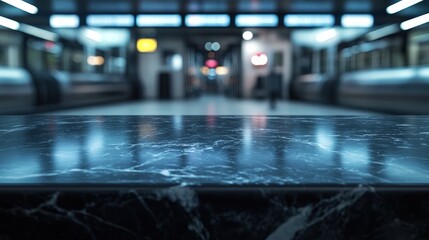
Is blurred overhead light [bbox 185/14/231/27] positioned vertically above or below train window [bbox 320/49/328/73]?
above

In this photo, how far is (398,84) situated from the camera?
7.57 m

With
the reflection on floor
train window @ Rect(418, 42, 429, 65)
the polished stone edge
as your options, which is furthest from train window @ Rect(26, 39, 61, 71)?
the polished stone edge

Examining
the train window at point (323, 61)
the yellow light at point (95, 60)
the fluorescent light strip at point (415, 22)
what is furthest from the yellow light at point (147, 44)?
the fluorescent light strip at point (415, 22)

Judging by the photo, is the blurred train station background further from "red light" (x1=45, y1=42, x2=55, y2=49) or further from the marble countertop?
the marble countertop

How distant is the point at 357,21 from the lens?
27.2ft

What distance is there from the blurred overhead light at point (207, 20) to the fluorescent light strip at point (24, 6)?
3166 millimetres

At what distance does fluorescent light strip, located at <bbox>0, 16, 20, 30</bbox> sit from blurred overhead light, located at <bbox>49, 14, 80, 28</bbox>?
725 millimetres

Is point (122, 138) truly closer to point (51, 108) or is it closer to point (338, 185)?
point (338, 185)

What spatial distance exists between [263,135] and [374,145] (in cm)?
37

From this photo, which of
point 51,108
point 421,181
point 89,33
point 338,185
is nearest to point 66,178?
point 338,185

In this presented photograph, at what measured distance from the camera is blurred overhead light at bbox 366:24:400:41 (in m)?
8.13

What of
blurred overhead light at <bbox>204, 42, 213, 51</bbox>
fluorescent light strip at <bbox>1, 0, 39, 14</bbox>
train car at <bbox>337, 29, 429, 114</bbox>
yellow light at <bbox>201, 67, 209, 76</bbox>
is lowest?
train car at <bbox>337, 29, 429, 114</bbox>

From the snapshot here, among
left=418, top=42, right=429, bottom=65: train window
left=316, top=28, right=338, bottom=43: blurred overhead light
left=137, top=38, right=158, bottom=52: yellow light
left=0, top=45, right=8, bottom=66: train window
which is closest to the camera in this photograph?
left=418, top=42, right=429, bottom=65: train window

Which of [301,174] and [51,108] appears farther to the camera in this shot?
[51,108]
